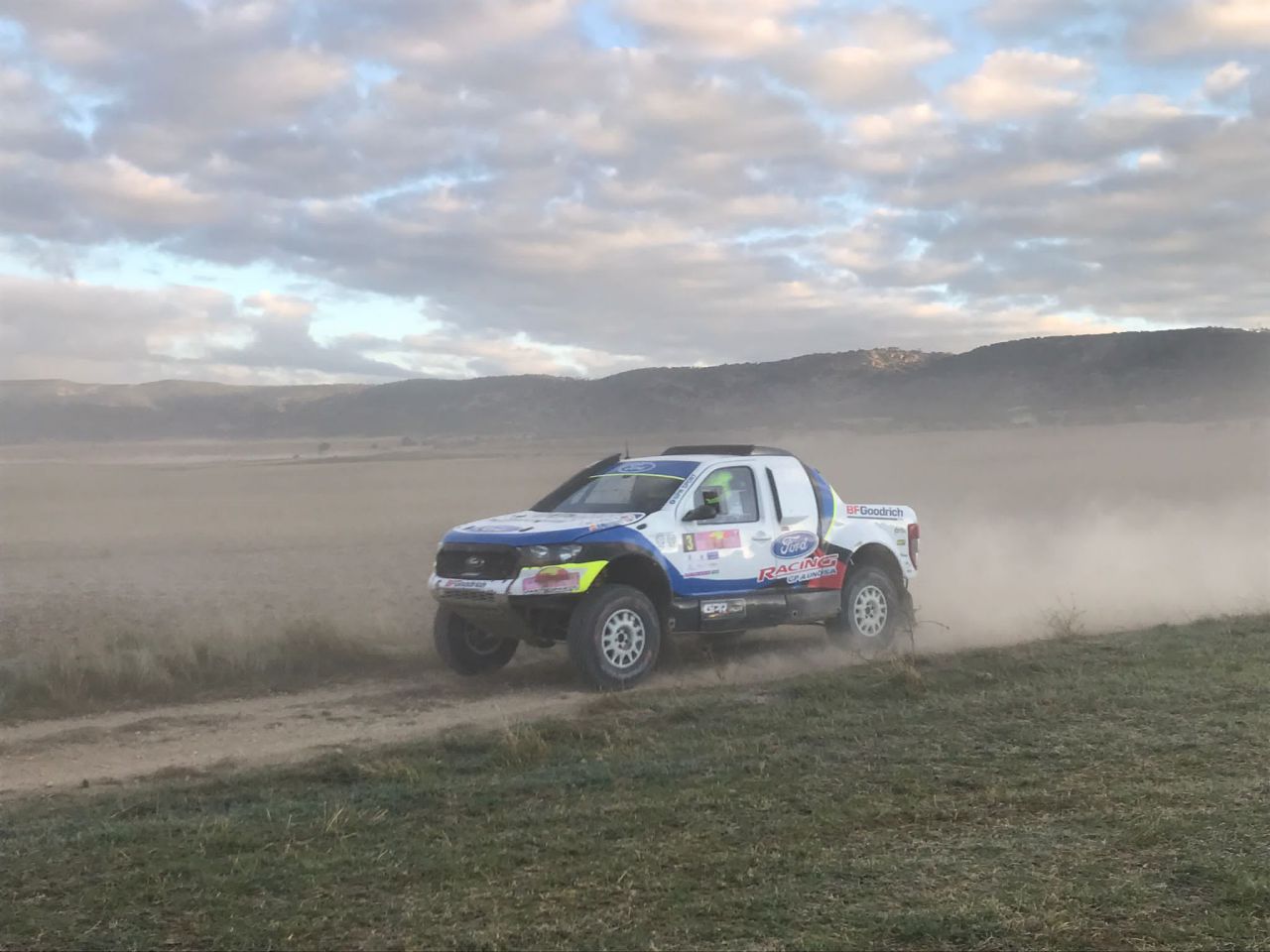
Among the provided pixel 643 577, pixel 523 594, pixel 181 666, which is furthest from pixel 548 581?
pixel 181 666

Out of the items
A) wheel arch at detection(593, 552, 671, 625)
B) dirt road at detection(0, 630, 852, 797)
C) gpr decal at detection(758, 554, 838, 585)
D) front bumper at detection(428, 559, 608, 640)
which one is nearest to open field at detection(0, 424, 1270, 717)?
dirt road at detection(0, 630, 852, 797)

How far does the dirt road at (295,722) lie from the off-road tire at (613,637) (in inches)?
9.5

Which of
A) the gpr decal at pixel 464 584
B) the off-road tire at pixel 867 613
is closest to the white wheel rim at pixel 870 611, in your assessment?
the off-road tire at pixel 867 613

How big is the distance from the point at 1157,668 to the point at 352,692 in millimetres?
6764

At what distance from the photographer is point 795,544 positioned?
11.9m

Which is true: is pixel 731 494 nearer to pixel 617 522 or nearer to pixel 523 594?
pixel 617 522

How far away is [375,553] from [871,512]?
36.6ft

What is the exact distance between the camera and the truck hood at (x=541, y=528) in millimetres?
10234

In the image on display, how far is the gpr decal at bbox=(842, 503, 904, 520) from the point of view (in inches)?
499

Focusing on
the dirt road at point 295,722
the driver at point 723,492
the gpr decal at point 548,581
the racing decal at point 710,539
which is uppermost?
the driver at point 723,492

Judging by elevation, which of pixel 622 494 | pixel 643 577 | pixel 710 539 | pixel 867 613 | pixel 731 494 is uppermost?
pixel 622 494

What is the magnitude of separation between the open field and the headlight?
236 centimetres

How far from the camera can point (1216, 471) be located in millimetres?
40469

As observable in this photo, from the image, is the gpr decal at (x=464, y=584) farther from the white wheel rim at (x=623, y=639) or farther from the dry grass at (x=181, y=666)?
the dry grass at (x=181, y=666)
